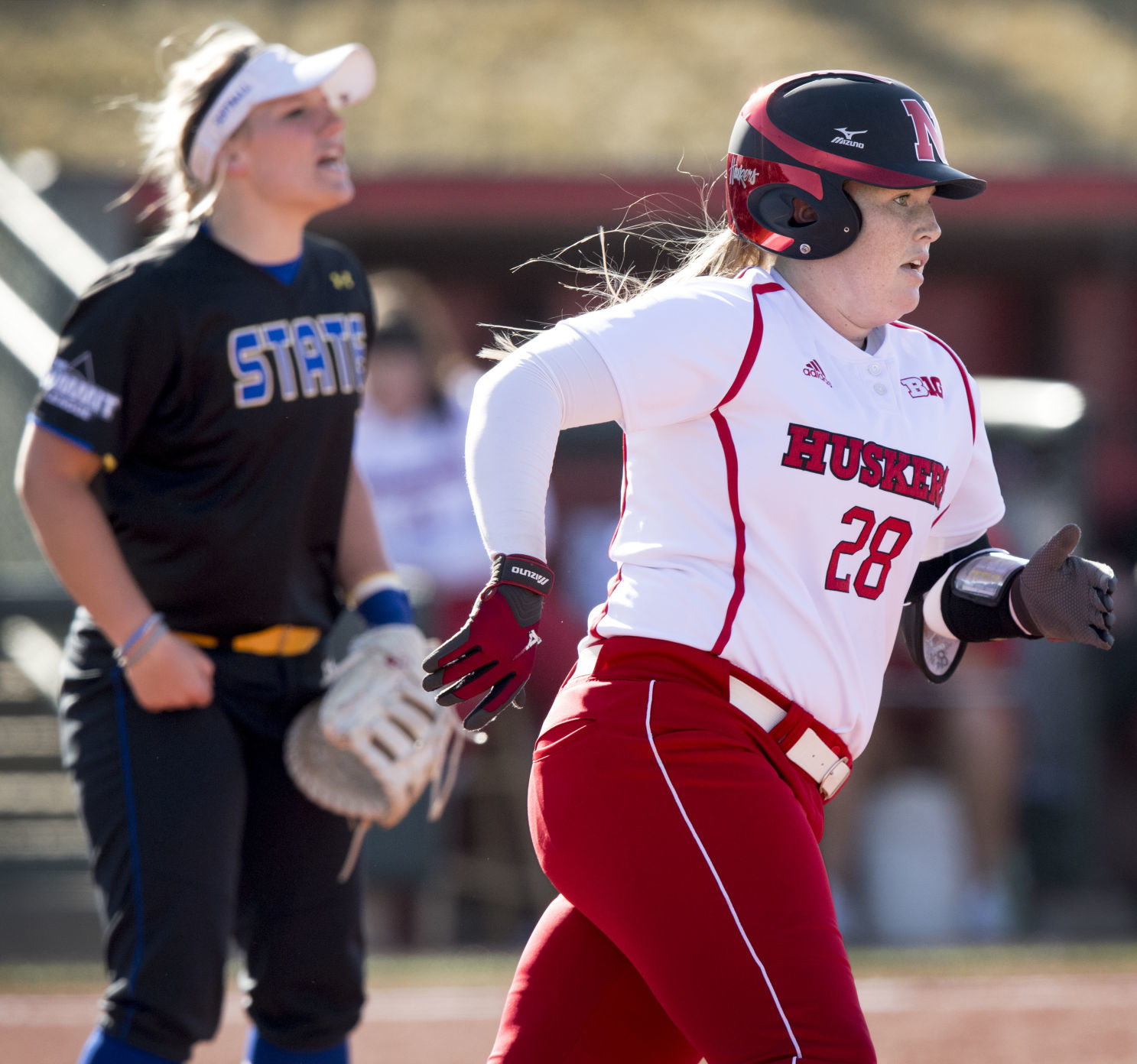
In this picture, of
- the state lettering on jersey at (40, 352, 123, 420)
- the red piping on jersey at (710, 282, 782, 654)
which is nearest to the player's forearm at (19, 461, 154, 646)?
the state lettering on jersey at (40, 352, 123, 420)

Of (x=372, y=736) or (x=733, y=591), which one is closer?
(x=733, y=591)

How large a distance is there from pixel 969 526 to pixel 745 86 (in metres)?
11.8

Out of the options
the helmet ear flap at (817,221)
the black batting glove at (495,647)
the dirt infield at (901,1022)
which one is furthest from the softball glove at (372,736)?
the dirt infield at (901,1022)

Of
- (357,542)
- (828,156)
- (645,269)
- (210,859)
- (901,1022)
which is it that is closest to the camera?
(828,156)

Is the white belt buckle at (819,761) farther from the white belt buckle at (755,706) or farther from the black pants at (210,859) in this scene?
the black pants at (210,859)

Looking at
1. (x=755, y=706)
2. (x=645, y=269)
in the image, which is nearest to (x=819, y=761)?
(x=755, y=706)

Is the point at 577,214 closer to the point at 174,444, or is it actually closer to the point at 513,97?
the point at 513,97

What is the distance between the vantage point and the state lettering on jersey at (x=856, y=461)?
262 centimetres

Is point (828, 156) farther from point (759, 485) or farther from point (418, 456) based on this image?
point (418, 456)

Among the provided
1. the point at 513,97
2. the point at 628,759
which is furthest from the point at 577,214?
the point at 628,759

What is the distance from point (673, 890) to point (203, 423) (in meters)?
1.46

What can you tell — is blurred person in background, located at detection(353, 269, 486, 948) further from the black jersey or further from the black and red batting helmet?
the black and red batting helmet

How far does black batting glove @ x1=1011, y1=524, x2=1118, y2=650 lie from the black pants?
1499 millimetres

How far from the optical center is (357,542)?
3.68m
